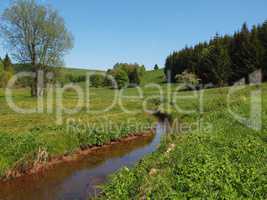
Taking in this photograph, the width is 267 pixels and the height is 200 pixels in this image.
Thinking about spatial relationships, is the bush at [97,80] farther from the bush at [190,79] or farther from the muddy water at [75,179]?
the muddy water at [75,179]

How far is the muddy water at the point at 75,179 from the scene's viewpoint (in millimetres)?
15328

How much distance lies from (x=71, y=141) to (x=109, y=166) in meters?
3.60

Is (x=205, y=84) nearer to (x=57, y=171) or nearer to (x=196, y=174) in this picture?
(x=57, y=171)

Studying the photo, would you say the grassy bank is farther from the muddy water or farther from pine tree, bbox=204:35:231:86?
pine tree, bbox=204:35:231:86

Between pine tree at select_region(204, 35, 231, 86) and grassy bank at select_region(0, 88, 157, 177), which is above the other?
pine tree at select_region(204, 35, 231, 86)

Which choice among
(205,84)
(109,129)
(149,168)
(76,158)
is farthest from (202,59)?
(149,168)

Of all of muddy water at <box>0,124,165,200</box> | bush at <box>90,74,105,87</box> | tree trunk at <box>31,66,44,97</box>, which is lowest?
muddy water at <box>0,124,165,200</box>

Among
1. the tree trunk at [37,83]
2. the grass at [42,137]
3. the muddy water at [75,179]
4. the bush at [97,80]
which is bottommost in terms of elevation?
the muddy water at [75,179]

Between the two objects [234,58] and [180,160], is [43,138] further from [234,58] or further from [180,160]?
[234,58]

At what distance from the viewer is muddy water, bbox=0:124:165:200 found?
1533 cm

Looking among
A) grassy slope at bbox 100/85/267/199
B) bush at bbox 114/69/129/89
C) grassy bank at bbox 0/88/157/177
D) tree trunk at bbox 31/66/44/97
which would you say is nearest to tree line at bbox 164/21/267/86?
bush at bbox 114/69/129/89

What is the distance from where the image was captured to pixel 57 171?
19.0 m

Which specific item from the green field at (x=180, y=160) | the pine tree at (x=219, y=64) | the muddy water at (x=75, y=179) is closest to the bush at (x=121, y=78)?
the pine tree at (x=219, y=64)

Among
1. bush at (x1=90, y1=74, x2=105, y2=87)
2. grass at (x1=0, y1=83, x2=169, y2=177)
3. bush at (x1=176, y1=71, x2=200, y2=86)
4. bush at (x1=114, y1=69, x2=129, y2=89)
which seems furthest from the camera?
bush at (x1=90, y1=74, x2=105, y2=87)
